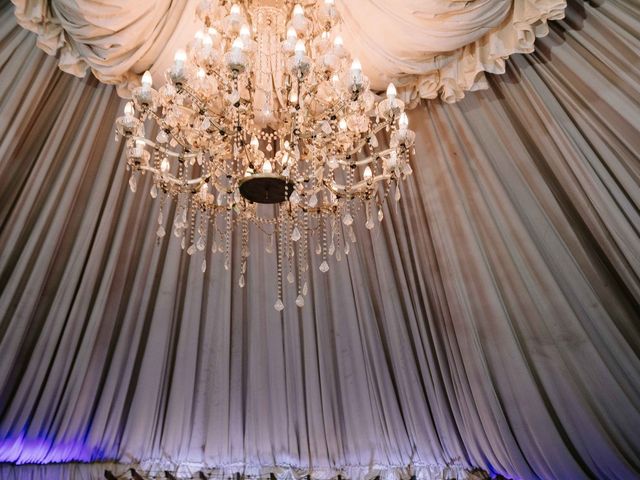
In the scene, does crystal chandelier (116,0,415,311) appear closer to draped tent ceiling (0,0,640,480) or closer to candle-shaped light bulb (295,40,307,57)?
candle-shaped light bulb (295,40,307,57)

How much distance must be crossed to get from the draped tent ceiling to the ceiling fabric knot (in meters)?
0.11

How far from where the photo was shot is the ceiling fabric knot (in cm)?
237

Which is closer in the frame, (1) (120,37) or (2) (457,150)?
(1) (120,37)

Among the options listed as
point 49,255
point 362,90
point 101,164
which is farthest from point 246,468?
point 362,90

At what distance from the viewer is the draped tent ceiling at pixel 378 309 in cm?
251

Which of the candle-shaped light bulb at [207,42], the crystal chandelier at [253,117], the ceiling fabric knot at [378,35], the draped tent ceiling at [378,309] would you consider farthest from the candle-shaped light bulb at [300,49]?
the draped tent ceiling at [378,309]

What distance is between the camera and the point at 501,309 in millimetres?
2842

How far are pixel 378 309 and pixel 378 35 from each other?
1.61 meters

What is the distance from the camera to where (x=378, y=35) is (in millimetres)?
2744

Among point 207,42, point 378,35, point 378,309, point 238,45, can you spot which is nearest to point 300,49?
point 238,45

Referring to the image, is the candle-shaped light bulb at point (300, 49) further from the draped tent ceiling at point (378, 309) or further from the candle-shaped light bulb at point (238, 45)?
the draped tent ceiling at point (378, 309)

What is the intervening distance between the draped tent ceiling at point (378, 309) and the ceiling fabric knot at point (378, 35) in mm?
113

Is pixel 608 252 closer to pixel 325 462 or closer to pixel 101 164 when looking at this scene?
pixel 325 462

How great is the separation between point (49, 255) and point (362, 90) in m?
1.85
